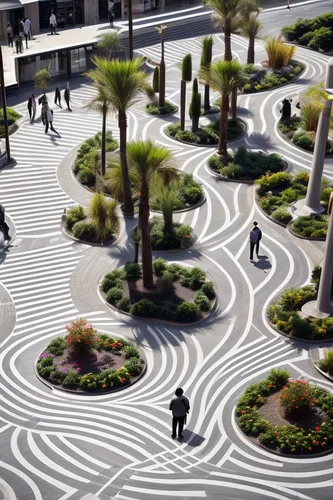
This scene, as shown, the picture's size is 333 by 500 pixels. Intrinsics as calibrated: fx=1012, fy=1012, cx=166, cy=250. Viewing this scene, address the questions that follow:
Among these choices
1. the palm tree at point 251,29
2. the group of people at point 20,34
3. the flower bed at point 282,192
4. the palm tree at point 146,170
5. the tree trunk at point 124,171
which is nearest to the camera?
the palm tree at point 146,170

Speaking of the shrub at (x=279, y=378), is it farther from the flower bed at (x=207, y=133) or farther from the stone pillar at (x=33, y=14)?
the stone pillar at (x=33, y=14)

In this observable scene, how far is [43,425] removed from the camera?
27.5m

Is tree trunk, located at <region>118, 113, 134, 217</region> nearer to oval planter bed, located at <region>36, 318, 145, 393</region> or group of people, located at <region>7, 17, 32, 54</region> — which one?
oval planter bed, located at <region>36, 318, 145, 393</region>

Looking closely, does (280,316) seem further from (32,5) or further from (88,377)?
(32,5)

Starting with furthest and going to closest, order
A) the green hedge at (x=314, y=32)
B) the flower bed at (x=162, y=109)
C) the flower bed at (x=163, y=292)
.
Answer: the green hedge at (x=314, y=32) → the flower bed at (x=162, y=109) → the flower bed at (x=163, y=292)

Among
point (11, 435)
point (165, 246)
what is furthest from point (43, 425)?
point (165, 246)

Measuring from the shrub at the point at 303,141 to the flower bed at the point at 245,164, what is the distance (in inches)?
72.1

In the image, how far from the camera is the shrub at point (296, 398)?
27.2 meters

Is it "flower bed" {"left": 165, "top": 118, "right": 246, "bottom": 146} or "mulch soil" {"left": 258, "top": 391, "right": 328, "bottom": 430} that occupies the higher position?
"mulch soil" {"left": 258, "top": 391, "right": 328, "bottom": 430}

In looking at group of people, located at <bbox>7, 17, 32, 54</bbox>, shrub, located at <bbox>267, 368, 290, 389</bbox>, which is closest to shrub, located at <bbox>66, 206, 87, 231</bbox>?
shrub, located at <bbox>267, 368, 290, 389</bbox>

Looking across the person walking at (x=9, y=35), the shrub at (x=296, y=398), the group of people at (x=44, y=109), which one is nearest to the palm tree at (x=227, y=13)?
the group of people at (x=44, y=109)

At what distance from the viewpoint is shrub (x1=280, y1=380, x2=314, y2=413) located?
27172mm

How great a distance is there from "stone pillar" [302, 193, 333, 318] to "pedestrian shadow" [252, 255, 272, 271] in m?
3.40

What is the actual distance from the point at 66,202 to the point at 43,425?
1605 cm
